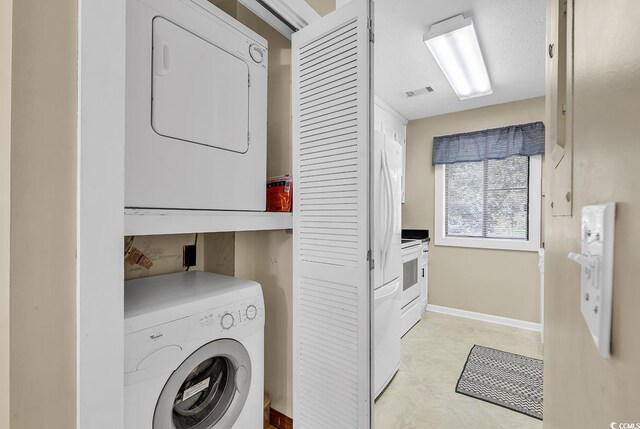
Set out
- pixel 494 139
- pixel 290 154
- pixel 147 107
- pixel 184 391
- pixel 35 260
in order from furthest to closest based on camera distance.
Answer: pixel 494 139 < pixel 290 154 < pixel 184 391 < pixel 147 107 < pixel 35 260

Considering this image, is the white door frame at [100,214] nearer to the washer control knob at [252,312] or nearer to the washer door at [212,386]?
the washer door at [212,386]

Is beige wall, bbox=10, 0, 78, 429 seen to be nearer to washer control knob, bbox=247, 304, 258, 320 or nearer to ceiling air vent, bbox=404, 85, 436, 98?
washer control knob, bbox=247, 304, 258, 320

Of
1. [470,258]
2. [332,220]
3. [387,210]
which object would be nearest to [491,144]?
[470,258]

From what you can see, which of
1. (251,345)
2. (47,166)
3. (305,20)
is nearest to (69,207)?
(47,166)

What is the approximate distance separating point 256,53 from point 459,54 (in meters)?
1.80

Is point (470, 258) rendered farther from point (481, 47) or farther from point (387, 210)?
point (481, 47)

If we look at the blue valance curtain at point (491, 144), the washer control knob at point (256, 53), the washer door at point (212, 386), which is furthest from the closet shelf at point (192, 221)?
the blue valance curtain at point (491, 144)

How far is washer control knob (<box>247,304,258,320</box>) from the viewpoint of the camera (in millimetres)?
1295

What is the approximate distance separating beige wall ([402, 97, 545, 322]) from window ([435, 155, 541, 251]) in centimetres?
12

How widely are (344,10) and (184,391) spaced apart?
1733mm

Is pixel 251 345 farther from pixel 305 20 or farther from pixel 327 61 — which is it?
pixel 305 20

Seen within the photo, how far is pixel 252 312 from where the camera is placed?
131 cm

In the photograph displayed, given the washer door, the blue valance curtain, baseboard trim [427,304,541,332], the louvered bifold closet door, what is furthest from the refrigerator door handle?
baseboard trim [427,304,541,332]

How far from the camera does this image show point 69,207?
2.37 ft
